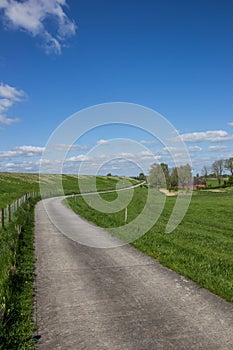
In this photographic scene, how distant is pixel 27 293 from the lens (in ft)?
24.5

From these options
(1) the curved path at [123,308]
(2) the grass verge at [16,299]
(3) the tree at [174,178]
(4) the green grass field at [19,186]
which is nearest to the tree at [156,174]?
(4) the green grass field at [19,186]

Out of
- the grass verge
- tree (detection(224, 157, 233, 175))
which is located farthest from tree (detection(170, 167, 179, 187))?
the grass verge

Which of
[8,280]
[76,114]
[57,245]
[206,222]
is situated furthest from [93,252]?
[206,222]

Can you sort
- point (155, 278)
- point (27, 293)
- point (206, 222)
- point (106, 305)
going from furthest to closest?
1. point (206, 222)
2. point (155, 278)
3. point (27, 293)
4. point (106, 305)

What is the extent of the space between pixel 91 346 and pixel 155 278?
3.95 meters

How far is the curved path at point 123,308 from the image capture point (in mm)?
5301

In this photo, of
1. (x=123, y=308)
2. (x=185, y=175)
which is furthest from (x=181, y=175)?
(x=123, y=308)

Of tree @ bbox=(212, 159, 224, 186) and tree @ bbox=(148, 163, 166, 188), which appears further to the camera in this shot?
tree @ bbox=(212, 159, 224, 186)

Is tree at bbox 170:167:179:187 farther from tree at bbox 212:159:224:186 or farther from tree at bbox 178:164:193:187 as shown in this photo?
tree at bbox 212:159:224:186

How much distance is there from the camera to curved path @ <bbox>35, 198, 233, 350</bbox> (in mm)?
5301

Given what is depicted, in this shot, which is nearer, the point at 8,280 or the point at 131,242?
the point at 8,280

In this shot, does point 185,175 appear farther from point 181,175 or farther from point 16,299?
point 16,299

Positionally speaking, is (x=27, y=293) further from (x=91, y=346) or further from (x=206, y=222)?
(x=206, y=222)

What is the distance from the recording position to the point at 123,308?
6.66 metres
